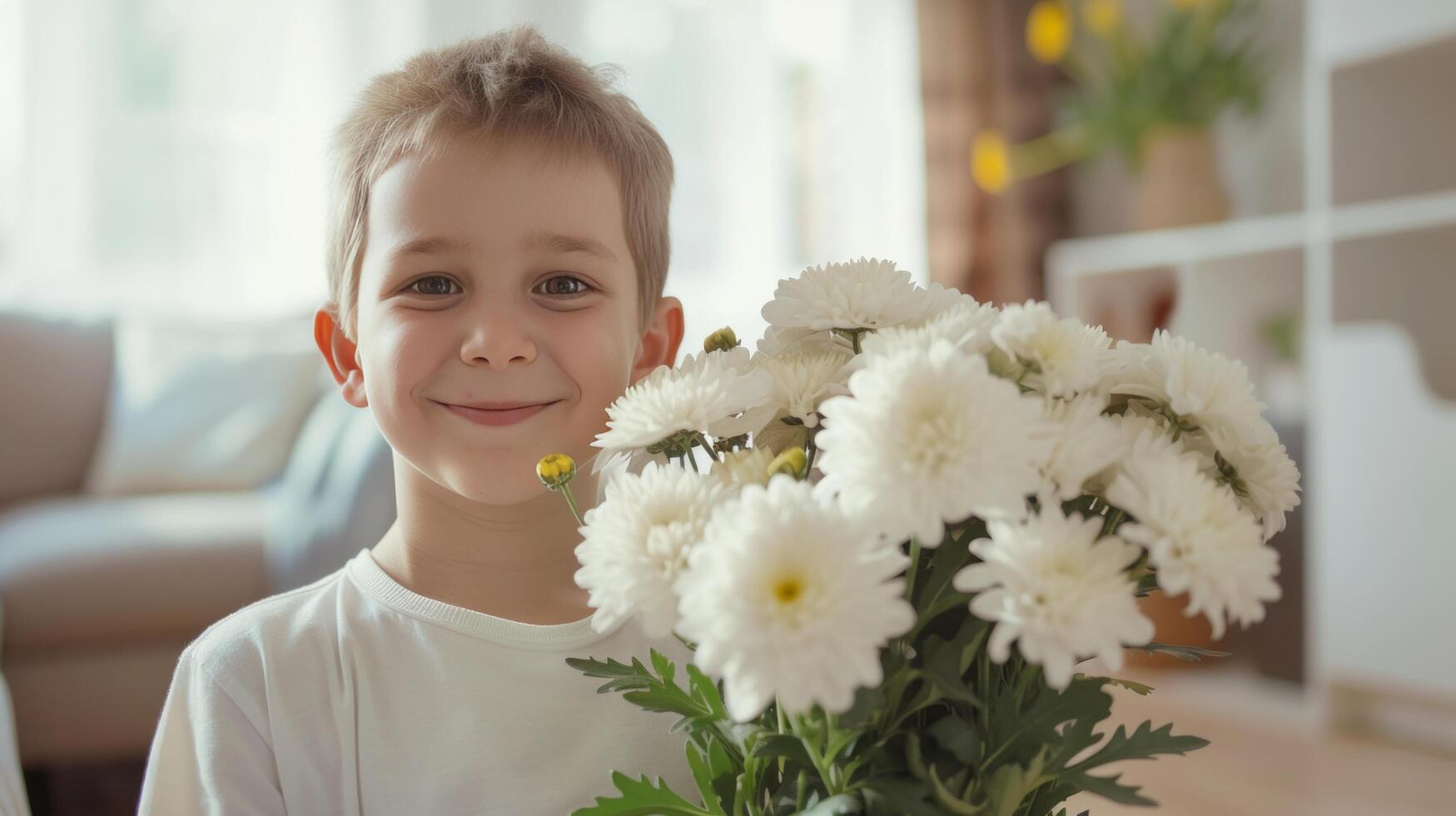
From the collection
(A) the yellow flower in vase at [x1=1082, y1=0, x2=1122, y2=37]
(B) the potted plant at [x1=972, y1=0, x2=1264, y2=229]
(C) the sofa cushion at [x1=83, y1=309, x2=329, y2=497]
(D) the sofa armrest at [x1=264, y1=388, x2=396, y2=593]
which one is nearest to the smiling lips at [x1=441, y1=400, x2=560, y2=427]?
(D) the sofa armrest at [x1=264, y1=388, x2=396, y2=593]

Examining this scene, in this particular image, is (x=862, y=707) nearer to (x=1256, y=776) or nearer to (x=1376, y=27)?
(x=1256, y=776)

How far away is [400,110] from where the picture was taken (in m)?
0.82

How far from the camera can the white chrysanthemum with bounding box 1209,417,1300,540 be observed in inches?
19.2

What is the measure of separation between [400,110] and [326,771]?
44 cm

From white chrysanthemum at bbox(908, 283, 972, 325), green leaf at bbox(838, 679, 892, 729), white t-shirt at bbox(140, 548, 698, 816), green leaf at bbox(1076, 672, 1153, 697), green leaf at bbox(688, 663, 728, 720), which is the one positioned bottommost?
white t-shirt at bbox(140, 548, 698, 816)

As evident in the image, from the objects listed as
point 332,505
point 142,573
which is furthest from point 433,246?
point 142,573

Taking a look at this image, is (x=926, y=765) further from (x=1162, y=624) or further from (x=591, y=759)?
(x=1162, y=624)

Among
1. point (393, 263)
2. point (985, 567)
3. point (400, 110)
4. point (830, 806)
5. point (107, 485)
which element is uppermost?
point (400, 110)

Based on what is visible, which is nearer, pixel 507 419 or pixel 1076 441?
pixel 1076 441

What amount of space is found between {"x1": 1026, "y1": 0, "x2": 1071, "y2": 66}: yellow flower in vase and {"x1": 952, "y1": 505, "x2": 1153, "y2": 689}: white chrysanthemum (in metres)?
3.10

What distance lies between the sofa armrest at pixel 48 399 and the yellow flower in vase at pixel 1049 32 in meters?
2.46

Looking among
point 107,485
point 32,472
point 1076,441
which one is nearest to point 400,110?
point 1076,441

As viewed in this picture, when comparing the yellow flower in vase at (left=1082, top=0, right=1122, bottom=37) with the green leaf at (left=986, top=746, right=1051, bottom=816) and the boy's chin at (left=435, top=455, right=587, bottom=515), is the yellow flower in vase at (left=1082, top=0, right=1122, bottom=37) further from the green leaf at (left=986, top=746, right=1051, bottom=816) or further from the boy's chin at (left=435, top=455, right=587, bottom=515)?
the green leaf at (left=986, top=746, right=1051, bottom=816)

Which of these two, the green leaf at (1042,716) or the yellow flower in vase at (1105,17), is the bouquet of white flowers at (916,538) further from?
the yellow flower in vase at (1105,17)
